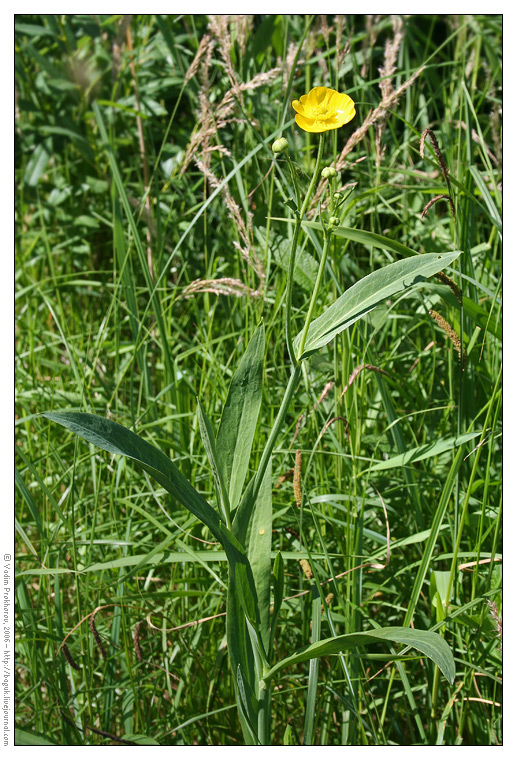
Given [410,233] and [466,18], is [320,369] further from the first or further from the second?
[466,18]

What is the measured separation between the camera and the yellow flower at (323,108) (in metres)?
0.79

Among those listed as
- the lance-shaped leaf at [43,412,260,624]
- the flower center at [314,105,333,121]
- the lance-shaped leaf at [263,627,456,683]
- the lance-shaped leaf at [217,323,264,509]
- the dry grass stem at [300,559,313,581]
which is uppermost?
the flower center at [314,105,333,121]

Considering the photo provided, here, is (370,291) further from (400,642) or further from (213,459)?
(400,642)

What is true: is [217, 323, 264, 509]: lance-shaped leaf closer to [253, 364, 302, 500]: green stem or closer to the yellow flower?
[253, 364, 302, 500]: green stem

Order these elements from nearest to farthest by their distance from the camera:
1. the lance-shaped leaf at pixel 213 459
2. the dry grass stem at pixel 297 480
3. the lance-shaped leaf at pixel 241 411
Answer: the lance-shaped leaf at pixel 213 459
the lance-shaped leaf at pixel 241 411
the dry grass stem at pixel 297 480

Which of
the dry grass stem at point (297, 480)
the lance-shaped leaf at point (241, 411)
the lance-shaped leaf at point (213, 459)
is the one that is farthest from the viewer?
the dry grass stem at point (297, 480)

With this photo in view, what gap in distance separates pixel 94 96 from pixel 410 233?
4.25 ft

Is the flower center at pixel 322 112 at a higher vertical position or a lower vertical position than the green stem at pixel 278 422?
higher

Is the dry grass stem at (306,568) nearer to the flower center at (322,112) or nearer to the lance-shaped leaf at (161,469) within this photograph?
the lance-shaped leaf at (161,469)

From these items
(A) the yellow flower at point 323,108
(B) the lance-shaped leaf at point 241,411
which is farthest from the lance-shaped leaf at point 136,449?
(A) the yellow flower at point 323,108

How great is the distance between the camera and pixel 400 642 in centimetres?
78

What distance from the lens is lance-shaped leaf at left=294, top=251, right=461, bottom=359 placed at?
818 mm

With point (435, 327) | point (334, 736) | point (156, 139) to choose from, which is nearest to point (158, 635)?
point (334, 736)

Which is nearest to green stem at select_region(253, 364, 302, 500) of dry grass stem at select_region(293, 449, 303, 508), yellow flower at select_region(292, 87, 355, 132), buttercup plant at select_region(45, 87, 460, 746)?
buttercup plant at select_region(45, 87, 460, 746)
